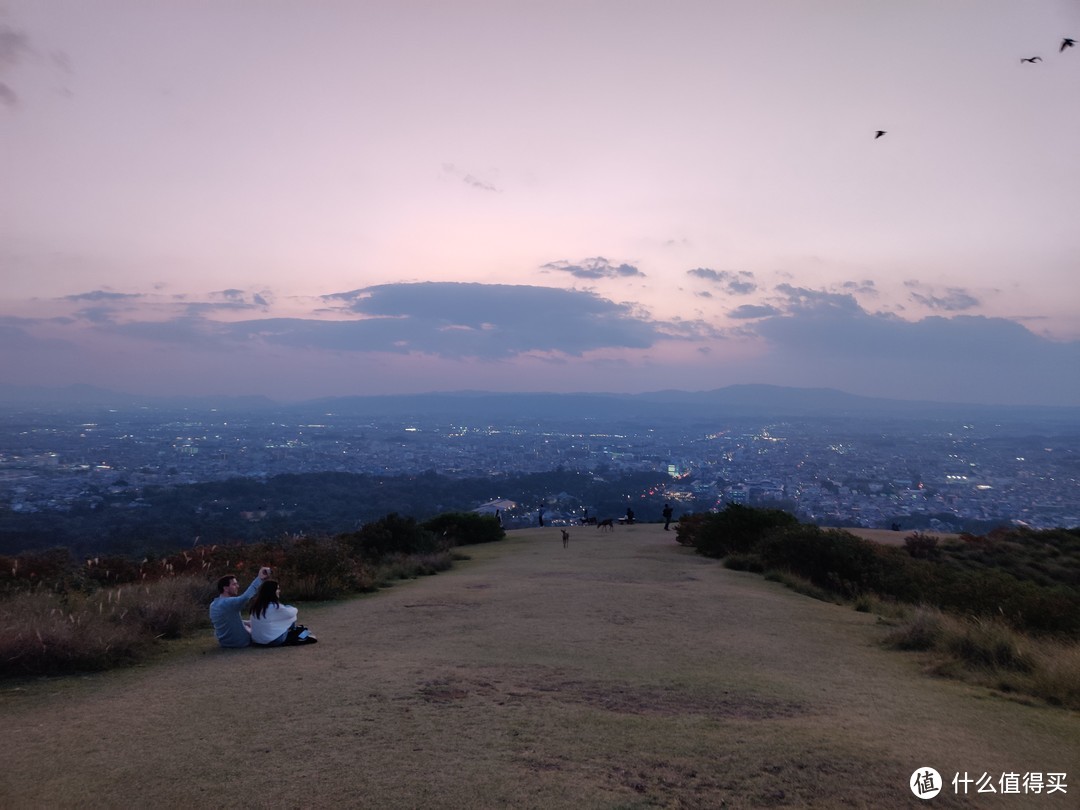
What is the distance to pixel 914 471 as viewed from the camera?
7412cm

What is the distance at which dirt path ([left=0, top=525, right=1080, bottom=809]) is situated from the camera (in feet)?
16.3

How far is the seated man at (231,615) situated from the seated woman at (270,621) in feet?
0.38

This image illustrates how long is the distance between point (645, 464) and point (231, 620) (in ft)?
267

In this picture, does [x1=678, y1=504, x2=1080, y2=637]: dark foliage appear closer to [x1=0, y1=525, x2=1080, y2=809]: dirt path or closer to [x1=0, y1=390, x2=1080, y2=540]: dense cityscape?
[x1=0, y1=525, x2=1080, y2=809]: dirt path

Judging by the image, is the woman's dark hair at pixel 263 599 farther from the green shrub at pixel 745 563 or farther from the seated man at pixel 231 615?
the green shrub at pixel 745 563

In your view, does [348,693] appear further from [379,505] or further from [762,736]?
[379,505]

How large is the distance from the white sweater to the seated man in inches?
5.9

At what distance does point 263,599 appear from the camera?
9.73 meters

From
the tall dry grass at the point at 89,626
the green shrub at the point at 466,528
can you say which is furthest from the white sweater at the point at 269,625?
the green shrub at the point at 466,528

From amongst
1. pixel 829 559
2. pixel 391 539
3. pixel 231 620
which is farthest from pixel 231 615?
pixel 829 559

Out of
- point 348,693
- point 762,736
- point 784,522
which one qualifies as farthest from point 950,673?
point 784,522

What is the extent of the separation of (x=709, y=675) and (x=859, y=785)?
327 cm

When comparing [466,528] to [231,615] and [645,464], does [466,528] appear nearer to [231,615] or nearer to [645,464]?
[231,615]

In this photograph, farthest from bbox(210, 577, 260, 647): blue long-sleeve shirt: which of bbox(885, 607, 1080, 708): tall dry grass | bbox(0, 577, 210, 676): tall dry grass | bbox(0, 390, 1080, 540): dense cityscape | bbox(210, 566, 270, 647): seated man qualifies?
bbox(0, 390, 1080, 540): dense cityscape
